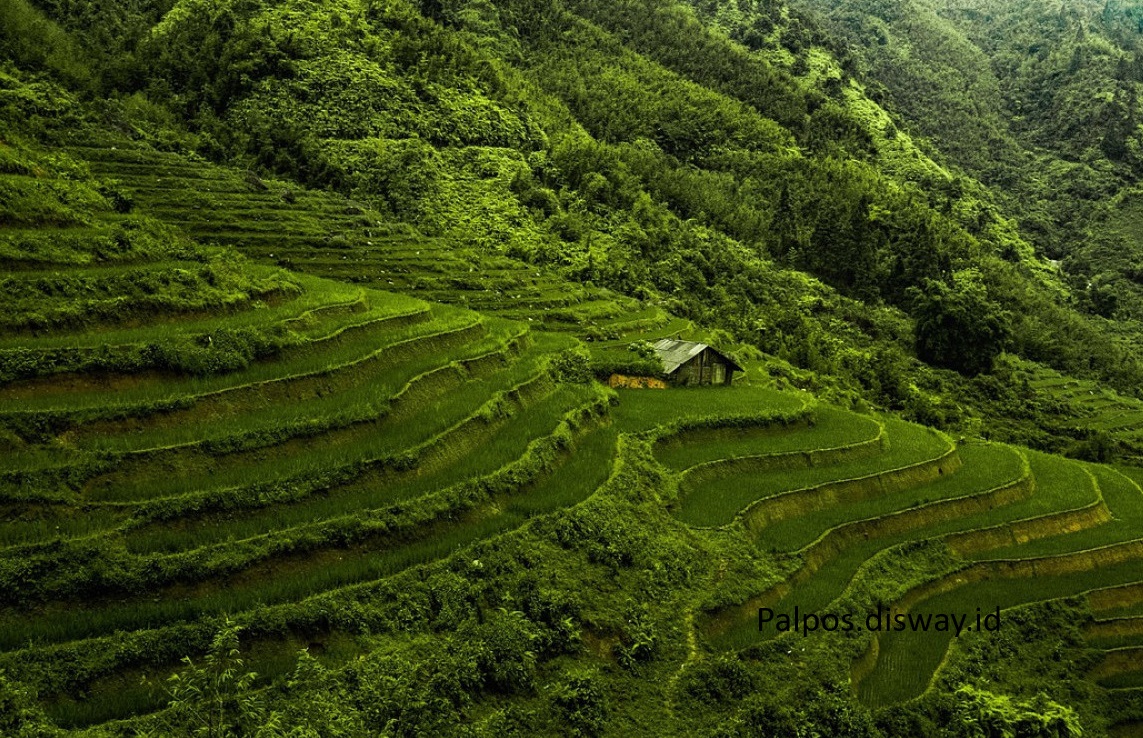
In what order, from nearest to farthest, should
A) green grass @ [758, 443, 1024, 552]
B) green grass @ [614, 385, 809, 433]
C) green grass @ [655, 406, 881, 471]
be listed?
green grass @ [758, 443, 1024, 552] → green grass @ [655, 406, 881, 471] → green grass @ [614, 385, 809, 433]

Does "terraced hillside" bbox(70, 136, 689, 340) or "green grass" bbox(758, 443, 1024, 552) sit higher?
"green grass" bbox(758, 443, 1024, 552)

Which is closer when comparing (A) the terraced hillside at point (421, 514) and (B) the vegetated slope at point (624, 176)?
(A) the terraced hillside at point (421, 514)

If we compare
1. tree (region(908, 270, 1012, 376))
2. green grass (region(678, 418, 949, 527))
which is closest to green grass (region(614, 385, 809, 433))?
green grass (region(678, 418, 949, 527))

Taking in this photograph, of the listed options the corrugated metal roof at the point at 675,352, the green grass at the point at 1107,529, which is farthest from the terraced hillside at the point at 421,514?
the corrugated metal roof at the point at 675,352

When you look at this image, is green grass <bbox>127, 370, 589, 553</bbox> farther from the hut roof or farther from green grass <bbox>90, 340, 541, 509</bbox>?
the hut roof

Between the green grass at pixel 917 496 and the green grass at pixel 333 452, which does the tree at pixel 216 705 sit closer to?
the green grass at pixel 333 452

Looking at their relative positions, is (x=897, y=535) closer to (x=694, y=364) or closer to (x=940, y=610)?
(x=940, y=610)
